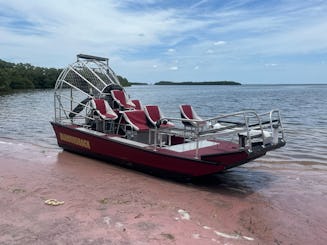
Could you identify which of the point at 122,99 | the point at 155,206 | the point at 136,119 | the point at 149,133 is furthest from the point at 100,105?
the point at 155,206

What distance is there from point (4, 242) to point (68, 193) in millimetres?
2603

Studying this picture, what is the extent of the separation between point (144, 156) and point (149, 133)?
677 millimetres

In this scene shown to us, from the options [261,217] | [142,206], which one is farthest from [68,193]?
[261,217]

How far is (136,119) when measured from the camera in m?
10.1

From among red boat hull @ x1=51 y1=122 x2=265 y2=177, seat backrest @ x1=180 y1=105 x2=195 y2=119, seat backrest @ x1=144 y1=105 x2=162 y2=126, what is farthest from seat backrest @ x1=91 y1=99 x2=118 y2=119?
seat backrest @ x1=180 y1=105 x2=195 y2=119

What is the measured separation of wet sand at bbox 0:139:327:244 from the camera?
5.34 m

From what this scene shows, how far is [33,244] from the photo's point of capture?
4.79 m

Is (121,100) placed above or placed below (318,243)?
above

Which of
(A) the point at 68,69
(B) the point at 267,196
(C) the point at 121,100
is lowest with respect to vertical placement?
(B) the point at 267,196

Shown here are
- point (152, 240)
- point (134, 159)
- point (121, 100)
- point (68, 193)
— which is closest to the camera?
point (152, 240)

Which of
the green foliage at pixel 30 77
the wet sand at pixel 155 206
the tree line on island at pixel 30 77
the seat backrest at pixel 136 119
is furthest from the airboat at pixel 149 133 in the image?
the green foliage at pixel 30 77

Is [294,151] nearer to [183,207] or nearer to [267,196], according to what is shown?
[267,196]

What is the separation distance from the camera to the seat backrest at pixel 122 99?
11546 millimetres

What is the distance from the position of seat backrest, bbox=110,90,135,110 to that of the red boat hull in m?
1.48
